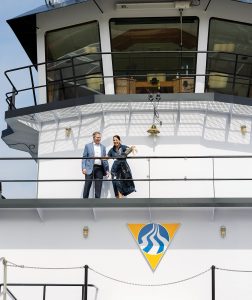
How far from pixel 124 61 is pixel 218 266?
5.28 meters

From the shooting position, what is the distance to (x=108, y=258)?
1384 cm

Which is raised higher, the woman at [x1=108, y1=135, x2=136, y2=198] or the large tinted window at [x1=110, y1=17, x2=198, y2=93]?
the large tinted window at [x1=110, y1=17, x2=198, y2=93]

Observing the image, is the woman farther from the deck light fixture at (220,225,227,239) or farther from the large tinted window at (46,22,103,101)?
the large tinted window at (46,22,103,101)

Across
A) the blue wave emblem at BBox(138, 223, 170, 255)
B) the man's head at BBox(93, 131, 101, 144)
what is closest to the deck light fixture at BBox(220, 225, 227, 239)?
the blue wave emblem at BBox(138, 223, 170, 255)

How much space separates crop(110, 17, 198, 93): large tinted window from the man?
1.95 meters

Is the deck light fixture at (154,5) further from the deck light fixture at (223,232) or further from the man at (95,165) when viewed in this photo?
the deck light fixture at (223,232)

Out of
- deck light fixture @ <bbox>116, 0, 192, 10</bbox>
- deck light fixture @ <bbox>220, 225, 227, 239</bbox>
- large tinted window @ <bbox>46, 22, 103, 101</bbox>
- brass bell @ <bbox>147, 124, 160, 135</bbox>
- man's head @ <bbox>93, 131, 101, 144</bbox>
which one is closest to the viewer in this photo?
deck light fixture @ <bbox>220, 225, 227, 239</bbox>

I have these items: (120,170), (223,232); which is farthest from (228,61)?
(223,232)

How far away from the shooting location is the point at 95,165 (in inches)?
583

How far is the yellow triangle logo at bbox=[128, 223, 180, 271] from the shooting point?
1387 centimetres

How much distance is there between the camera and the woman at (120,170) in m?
14.6

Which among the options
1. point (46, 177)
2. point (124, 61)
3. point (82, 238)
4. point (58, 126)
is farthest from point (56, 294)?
point (124, 61)

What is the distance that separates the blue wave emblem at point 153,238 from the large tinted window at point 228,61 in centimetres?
392

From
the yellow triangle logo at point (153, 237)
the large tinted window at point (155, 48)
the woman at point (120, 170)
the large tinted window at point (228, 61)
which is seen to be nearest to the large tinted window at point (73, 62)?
the large tinted window at point (155, 48)
